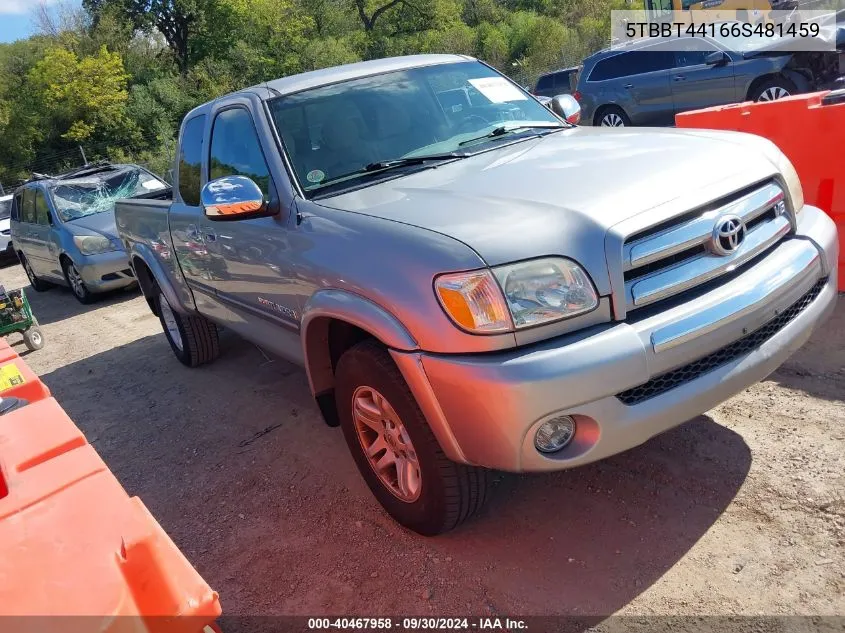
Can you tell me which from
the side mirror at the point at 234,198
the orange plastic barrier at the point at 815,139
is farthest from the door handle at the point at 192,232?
the orange plastic barrier at the point at 815,139

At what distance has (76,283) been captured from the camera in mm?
10188

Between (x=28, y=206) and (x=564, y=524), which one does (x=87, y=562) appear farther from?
(x=28, y=206)

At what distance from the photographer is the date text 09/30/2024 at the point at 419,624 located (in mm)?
2527

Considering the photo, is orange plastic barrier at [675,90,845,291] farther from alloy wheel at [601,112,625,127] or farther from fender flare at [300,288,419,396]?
alloy wheel at [601,112,625,127]

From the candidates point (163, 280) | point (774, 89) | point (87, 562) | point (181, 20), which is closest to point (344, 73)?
point (163, 280)

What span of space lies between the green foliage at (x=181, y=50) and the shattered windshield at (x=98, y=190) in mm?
28898

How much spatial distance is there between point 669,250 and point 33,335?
742cm

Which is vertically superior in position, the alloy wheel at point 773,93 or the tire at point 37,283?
the alloy wheel at point 773,93

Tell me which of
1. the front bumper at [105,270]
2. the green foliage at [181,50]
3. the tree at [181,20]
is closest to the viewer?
the front bumper at [105,270]

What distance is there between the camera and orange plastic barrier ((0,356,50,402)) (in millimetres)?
3000

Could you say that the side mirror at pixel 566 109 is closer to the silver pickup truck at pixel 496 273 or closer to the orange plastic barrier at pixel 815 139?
the silver pickup truck at pixel 496 273

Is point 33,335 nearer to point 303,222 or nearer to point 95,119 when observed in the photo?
point 303,222

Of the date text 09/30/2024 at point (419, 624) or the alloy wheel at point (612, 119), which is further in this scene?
the alloy wheel at point (612, 119)

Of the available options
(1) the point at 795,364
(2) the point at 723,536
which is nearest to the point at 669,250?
(2) the point at 723,536
